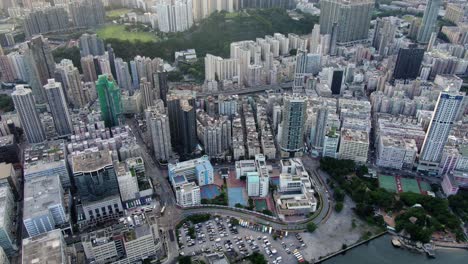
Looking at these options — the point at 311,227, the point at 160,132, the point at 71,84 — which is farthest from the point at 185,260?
the point at 71,84

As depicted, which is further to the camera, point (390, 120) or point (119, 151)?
point (390, 120)

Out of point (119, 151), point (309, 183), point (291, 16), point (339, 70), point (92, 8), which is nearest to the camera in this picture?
point (309, 183)

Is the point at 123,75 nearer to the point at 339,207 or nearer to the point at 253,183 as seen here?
the point at 253,183

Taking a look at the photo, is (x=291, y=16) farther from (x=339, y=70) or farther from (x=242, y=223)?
(x=242, y=223)

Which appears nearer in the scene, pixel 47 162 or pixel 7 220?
pixel 7 220

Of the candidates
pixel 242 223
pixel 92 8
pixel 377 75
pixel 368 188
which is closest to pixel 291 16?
pixel 377 75

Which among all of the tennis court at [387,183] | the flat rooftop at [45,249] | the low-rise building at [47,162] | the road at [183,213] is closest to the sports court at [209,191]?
the road at [183,213]

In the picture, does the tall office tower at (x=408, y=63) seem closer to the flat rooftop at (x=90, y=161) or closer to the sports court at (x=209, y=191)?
the sports court at (x=209, y=191)
